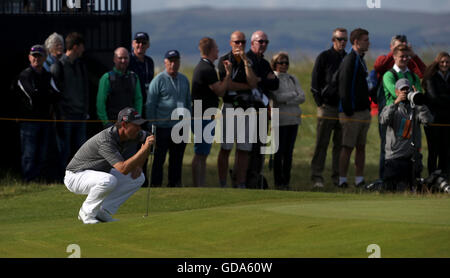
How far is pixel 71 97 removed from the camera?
15.6m

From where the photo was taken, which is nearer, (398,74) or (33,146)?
(33,146)

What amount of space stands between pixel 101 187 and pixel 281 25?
17238cm

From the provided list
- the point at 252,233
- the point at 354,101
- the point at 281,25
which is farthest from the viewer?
the point at 281,25

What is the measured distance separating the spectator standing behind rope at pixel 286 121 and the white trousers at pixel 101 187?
4378 millimetres

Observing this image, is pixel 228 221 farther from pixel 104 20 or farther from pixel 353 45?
pixel 104 20

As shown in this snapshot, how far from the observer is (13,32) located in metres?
16.8

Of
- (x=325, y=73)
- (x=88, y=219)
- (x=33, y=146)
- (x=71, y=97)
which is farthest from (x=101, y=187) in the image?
(x=325, y=73)

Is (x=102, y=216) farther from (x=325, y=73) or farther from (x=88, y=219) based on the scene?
(x=325, y=73)

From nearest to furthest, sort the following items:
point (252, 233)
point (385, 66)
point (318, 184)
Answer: point (252, 233) → point (318, 184) → point (385, 66)

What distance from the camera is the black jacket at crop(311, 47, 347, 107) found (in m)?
16.0

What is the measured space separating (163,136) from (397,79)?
146 inches

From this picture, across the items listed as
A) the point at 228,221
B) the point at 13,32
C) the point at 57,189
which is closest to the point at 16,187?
the point at 57,189

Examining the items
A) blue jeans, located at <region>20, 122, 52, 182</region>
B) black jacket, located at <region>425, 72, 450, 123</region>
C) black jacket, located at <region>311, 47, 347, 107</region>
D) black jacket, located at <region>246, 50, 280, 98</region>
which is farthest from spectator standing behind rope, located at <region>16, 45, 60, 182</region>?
black jacket, located at <region>425, 72, 450, 123</region>
